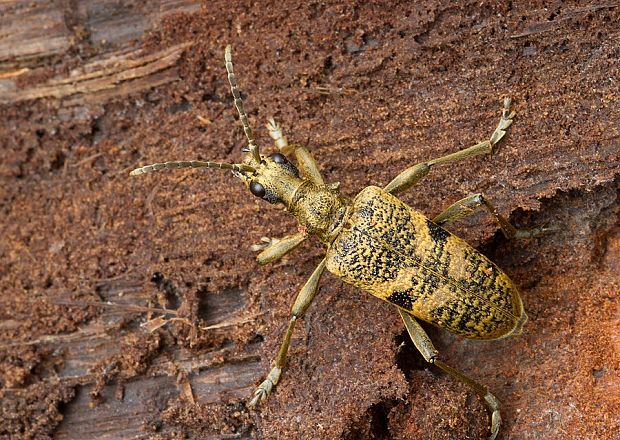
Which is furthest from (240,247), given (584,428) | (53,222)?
(584,428)

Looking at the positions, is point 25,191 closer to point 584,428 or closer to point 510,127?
point 510,127

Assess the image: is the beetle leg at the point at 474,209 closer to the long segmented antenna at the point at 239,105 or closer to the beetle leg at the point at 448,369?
→ the beetle leg at the point at 448,369

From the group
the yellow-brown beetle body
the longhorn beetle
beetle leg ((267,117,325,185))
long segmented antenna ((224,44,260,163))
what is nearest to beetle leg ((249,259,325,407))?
the longhorn beetle

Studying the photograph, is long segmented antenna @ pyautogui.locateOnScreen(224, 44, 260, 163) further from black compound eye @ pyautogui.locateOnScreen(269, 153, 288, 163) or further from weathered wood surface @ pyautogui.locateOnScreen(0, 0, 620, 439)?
weathered wood surface @ pyautogui.locateOnScreen(0, 0, 620, 439)

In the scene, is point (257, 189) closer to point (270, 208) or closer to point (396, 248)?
point (270, 208)

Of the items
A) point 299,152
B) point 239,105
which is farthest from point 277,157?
point 239,105

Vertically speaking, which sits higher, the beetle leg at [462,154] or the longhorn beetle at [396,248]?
the beetle leg at [462,154]

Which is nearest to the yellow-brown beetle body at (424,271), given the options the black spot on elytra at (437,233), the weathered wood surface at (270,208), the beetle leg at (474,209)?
the black spot on elytra at (437,233)

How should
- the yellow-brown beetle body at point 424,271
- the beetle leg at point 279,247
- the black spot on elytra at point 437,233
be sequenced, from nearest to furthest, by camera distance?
the yellow-brown beetle body at point 424,271
the black spot on elytra at point 437,233
the beetle leg at point 279,247
